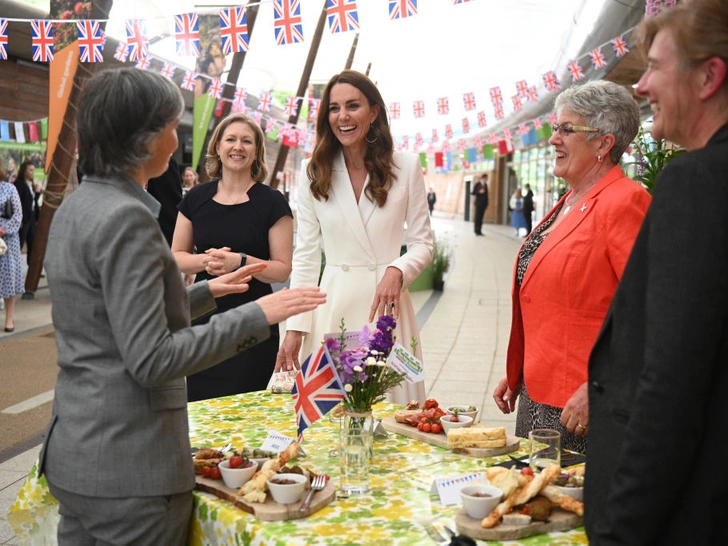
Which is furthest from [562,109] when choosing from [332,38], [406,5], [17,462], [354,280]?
[332,38]

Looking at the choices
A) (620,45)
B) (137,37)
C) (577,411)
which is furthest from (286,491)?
(620,45)

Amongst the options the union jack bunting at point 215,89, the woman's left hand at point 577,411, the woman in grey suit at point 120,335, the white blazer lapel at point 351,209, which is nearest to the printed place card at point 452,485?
the woman's left hand at point 577,411

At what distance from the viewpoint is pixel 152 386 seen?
5.08 ft

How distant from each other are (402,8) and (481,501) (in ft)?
17.2

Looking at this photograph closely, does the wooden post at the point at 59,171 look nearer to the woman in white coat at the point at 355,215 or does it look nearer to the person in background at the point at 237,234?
the person in background at the point at 237,234

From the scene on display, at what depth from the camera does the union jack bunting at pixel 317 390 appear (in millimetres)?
1987

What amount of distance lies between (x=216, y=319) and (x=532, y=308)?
1173 mm

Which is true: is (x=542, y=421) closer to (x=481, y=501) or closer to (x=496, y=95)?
(x=481, y=501)

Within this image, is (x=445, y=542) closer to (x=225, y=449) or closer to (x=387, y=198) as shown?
(x=225, y=449)

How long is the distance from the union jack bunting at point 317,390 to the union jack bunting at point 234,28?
5.66 meters

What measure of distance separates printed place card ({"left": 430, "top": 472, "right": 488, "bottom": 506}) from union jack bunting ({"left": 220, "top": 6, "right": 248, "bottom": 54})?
6.02m

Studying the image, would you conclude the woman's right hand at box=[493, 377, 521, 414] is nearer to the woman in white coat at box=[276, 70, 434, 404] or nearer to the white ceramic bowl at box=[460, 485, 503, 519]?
the woman in white coat at box=[276, 70, 434, 404]

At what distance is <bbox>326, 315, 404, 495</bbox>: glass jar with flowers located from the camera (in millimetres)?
1851

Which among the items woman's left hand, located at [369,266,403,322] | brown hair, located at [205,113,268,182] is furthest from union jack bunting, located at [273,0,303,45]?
woman's left hand, located at [369,266,403,322]
